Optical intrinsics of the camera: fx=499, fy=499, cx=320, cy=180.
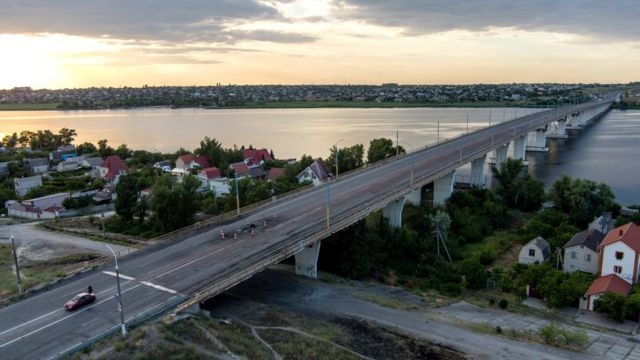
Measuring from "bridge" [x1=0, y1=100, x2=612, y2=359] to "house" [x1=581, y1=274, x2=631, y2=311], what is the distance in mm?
17072

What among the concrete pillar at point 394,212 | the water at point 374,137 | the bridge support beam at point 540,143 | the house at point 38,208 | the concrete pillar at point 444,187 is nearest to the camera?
the concrete pillar at point 394,212

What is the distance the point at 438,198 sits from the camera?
62.8 meters

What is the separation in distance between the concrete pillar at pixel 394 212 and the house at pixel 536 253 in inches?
470

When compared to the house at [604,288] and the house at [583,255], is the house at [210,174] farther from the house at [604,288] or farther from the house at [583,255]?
the house at [604,288]

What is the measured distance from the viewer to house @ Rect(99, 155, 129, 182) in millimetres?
80438

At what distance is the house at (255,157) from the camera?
277 feet

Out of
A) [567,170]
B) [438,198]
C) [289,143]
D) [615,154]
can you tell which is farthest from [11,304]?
[615,154]

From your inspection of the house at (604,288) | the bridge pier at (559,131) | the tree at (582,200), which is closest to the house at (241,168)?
the tree at (582,200)

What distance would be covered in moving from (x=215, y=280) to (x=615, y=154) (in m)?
108

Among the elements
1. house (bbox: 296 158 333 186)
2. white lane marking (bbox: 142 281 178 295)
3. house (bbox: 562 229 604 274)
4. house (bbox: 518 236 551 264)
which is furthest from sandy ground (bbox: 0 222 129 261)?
house (bbox: 562 229 604 274)

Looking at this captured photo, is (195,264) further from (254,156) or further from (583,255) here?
(254,156)

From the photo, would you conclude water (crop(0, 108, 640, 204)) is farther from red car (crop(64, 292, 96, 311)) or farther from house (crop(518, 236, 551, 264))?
red car (crop(64, 292, 96, 311))

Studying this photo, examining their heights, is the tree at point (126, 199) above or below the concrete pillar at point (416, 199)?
above

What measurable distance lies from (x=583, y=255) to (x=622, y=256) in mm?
3403
